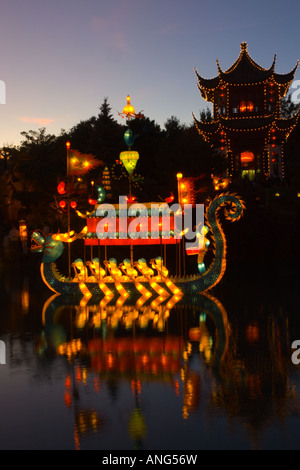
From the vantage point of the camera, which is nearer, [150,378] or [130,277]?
[150,378]

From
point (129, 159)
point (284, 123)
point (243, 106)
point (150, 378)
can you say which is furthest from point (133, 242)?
point (243, 106)

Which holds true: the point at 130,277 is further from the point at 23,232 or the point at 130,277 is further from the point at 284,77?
the point at 284,77

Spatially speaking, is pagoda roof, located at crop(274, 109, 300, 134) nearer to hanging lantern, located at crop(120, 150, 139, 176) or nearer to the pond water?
hanging lantern, located at crop(120, 150, 139, 176)

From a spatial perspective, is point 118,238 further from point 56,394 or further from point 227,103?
point 227,103

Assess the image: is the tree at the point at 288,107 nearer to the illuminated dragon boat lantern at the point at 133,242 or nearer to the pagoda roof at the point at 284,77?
the pagoda roof at the point at 284,77

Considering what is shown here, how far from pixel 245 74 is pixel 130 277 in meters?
27.0

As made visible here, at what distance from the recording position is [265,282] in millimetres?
22375

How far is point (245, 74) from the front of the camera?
1601 inches

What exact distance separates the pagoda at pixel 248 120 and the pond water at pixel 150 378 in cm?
2468

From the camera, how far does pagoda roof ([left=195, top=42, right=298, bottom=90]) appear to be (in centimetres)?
4000

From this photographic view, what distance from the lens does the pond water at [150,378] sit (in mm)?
A: 6773

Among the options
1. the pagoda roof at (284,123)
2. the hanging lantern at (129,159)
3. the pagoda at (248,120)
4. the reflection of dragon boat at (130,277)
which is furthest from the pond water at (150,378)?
the pagoda roof at (284,123)

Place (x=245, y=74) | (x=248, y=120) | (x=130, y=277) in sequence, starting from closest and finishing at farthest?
(x=130, y=277), (x=248, y=120), (x=245, y=74)

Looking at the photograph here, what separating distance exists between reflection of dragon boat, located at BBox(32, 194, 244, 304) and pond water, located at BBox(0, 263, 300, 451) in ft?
4.75
